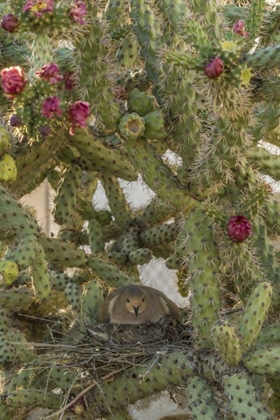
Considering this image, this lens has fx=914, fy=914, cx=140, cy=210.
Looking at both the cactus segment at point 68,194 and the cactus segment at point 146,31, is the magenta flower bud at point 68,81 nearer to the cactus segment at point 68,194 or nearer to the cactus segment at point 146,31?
the cactus segment at point 146,31

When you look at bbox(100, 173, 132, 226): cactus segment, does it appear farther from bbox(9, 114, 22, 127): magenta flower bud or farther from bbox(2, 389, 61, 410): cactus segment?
bbox(9, 114, 22, 127): magenta flower bud

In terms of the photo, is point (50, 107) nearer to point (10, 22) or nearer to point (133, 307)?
point (10, 22)

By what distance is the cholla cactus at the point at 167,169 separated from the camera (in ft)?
7.18

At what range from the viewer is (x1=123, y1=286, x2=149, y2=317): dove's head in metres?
2.63

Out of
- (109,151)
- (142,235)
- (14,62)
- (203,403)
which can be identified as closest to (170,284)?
(142,235)

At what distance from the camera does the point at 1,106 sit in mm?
3008

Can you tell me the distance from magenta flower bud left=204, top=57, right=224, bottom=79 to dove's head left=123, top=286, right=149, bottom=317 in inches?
33.2

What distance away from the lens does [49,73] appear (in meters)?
2.26

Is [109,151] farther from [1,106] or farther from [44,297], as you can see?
[44,297]

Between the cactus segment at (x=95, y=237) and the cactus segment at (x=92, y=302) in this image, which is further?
the cactus segment at (x=95, y=237)

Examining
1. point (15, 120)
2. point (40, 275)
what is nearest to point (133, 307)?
point (40, 275)

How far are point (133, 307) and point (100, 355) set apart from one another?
217 mm

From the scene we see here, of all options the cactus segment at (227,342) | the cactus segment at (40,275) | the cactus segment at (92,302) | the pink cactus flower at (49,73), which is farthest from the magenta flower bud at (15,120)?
the cactus segment at (227,342)

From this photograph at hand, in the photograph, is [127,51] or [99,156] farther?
[99,156]
